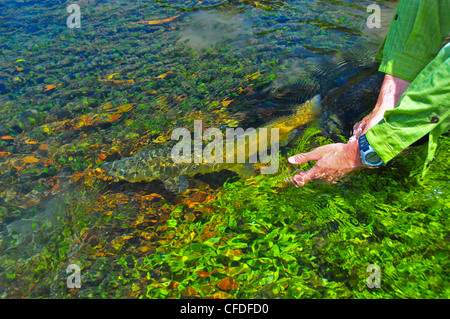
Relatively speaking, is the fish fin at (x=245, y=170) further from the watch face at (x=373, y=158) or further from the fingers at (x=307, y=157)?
the watch face at (x=373, y=158)

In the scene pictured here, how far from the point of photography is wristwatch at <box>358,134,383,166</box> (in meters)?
2.60

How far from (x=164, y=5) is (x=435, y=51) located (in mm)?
7731

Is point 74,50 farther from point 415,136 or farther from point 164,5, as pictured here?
point 415,136

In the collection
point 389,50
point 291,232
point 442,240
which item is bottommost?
point 291,232

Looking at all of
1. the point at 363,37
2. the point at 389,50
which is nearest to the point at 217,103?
the point at 389,50

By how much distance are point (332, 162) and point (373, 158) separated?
434 mm

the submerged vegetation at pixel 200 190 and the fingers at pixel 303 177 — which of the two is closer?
the submerged vegetation at pixel 200 190

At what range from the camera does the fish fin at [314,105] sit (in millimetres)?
4391

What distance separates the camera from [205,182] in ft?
12.2

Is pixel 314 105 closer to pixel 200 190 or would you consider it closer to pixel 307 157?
pixel 307 157

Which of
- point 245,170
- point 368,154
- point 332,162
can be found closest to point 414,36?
point 368,154

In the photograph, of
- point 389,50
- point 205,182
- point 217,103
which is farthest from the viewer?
point 217,103

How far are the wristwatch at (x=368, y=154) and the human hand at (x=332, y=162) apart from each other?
0.10 metres

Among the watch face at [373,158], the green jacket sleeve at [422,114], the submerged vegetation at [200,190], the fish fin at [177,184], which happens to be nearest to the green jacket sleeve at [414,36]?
the green jacket sleeve at [422,114]
